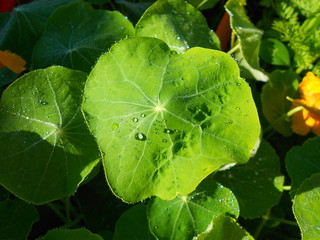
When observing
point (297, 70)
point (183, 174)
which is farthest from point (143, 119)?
point (297, 70)

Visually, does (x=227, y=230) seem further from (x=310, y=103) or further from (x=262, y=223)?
(x=310, y=103)

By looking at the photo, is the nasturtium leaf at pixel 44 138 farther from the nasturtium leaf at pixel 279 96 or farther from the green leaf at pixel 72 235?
the nasturtium leaf at pixel 279 96

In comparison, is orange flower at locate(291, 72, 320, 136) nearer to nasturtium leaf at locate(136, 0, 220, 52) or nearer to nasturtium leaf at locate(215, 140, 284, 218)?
nasturtium leaf at locate(215, 140, 284, 218)

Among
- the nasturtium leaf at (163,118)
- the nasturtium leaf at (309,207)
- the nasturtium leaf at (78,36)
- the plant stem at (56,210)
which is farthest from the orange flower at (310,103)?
the plant stem at (56,210)

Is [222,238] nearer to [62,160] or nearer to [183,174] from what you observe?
[183,174]

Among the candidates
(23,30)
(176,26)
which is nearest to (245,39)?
(176,26)

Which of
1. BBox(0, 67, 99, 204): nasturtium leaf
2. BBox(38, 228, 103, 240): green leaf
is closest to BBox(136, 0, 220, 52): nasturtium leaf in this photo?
BBox(0, 67, 99, 204): nasturtium leaf
